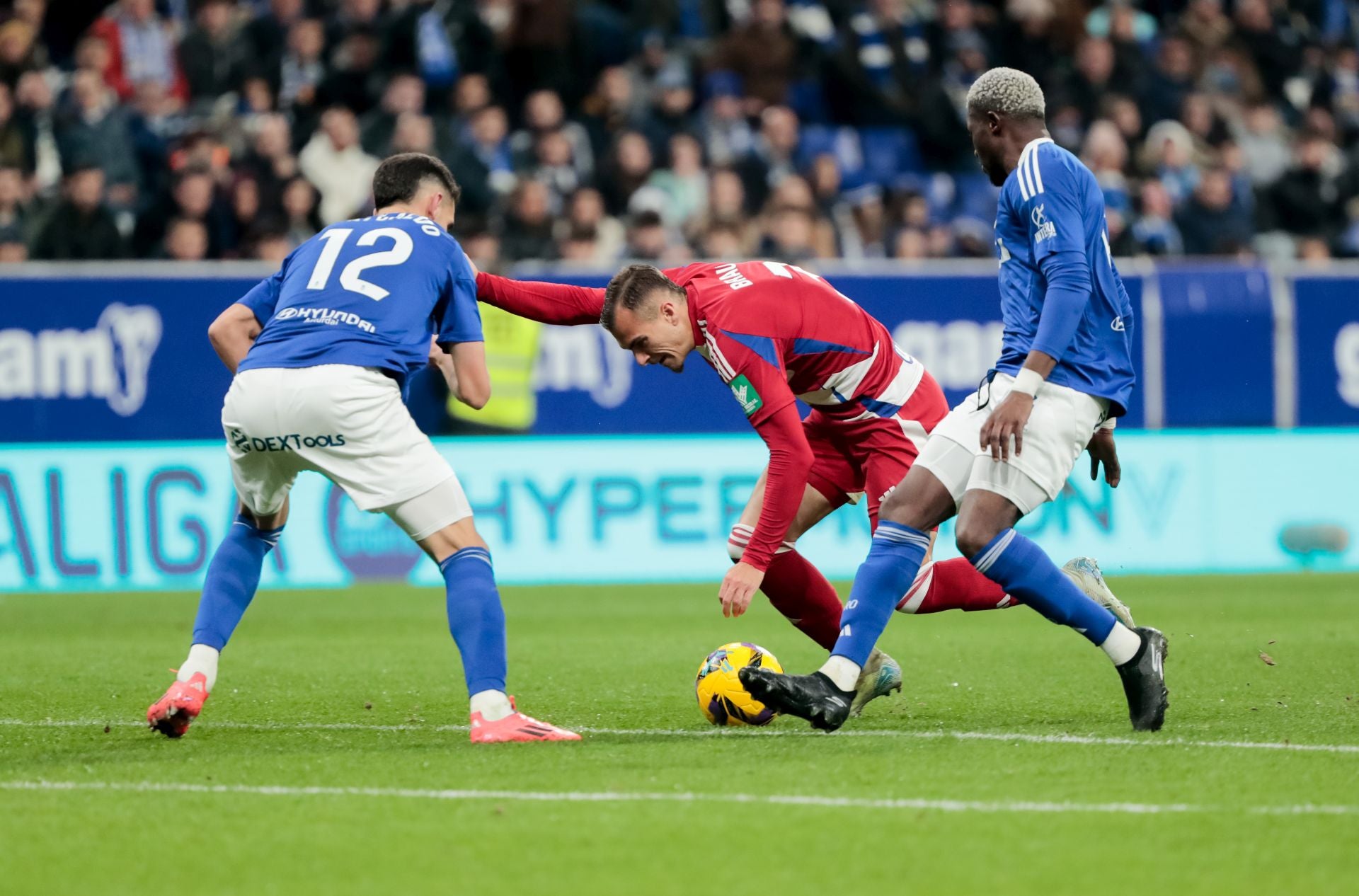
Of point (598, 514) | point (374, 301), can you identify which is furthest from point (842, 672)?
point (598, 514)

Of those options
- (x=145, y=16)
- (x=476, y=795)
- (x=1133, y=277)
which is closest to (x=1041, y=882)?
(x=476, y=795)

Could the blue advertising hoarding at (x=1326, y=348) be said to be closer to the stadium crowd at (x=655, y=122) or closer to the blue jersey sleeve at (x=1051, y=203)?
the stadium crowd at (x=655, y=122)

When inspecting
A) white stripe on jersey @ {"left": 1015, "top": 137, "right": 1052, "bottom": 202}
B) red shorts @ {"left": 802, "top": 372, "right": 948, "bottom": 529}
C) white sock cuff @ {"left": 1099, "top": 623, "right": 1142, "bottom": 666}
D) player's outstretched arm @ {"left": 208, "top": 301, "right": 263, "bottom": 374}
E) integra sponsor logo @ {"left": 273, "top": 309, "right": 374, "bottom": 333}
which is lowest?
white sock cuff @ {"left": 1099, "top": 623, "right": 1142, "bottom": 666}

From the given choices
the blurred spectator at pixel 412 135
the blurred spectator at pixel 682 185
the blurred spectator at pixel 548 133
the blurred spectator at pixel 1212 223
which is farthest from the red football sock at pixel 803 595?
the blurred spectator at pixel 1212 223

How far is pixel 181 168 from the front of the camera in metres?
14.4

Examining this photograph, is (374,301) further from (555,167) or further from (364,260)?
(555,167)

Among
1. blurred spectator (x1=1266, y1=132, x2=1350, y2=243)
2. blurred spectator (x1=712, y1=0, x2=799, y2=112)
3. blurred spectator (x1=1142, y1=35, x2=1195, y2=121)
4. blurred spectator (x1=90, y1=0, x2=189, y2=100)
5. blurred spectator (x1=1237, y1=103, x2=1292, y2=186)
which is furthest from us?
blurred spectator (x1=1142, y1=35, x2=1195, y2=121)

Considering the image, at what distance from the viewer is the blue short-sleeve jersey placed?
5.74 metres

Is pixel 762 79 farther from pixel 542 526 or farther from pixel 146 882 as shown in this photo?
pixel 146 882

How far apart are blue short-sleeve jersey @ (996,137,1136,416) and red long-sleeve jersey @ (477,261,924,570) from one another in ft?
2.17

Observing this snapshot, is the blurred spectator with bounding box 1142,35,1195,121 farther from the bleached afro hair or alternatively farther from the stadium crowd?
the bleached afro hair

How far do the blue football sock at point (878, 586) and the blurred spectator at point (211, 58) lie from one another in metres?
10.9

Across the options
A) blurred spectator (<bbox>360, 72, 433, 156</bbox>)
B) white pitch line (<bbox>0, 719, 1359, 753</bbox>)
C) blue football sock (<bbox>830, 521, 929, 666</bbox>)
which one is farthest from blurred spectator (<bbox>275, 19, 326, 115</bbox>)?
blue football sock (<bbox>830, 521, 929, 666</bbox>)

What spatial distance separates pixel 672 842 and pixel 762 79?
43.5 feet
